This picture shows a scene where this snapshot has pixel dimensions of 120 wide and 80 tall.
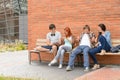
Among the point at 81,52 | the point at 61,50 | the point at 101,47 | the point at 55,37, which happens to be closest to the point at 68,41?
the point at 61,50

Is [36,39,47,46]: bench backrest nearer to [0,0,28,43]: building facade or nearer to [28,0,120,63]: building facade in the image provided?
[28,0,120,63]: building facade

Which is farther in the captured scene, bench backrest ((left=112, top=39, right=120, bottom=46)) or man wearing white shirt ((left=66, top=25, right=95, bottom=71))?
bench backrest ((left=112, top=39, right=120, bottom=46))

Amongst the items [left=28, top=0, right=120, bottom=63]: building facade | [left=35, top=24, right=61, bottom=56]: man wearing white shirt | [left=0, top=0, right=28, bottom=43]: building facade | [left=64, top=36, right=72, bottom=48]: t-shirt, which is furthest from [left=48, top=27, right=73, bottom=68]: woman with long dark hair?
[left=0, top=0, right=28, bottom=43]: building facade

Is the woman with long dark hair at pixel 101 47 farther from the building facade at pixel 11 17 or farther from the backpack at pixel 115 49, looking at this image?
the building facade at pixel 11 17

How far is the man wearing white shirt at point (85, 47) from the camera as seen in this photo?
1212cm

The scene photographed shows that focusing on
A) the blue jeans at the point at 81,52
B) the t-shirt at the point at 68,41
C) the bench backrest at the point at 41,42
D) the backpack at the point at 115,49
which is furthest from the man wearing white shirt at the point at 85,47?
the bench backrest at the point at 41,42

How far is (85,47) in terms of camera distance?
12.3 metres

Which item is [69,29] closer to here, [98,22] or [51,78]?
[98,22]

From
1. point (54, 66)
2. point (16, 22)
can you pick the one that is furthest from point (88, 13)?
point (16, 22)

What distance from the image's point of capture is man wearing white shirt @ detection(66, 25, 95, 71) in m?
12.1

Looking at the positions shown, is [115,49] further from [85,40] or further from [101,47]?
[85,40]

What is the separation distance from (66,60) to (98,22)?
1.72m

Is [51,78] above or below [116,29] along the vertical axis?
below

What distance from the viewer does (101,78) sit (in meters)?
10.4
